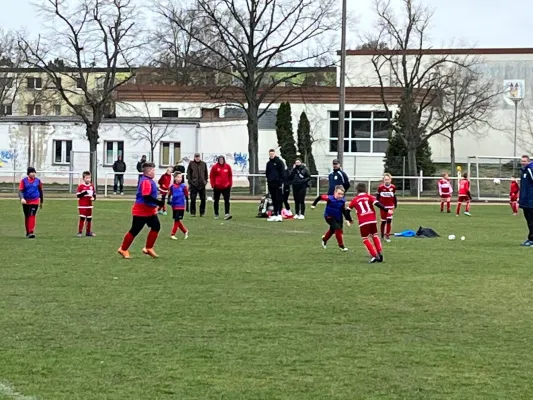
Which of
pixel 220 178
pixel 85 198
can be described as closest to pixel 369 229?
pixel 85 198

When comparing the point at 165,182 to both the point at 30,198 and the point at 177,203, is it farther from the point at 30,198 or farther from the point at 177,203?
Answer: the point at 177,203

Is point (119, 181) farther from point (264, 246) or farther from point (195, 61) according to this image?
point (264, 246)

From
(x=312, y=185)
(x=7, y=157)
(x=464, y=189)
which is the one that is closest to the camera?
(x=464, y=189)

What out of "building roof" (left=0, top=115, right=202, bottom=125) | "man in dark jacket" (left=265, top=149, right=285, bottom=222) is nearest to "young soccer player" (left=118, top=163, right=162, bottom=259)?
"man in dark jacket" (left=265, top=149, right=285, bottom=222)

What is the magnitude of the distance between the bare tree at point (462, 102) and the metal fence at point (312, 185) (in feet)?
18.3

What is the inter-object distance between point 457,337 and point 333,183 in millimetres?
14686

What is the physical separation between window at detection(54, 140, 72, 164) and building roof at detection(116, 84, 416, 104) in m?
7.08

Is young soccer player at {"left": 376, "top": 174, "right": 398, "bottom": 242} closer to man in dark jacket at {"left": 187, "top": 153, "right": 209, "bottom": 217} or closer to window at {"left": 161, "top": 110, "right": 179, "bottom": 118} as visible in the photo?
man in dark jacket at {"left": 187, "top": 153, "right": 209, "bottom": 217}

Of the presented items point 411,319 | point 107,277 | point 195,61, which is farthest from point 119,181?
point 411,319

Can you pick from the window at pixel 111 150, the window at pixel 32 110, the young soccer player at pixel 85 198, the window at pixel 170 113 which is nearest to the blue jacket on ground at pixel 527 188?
the young soccer player at pixel 85 198

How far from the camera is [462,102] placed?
55.1 meters

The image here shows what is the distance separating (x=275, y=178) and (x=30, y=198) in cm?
849

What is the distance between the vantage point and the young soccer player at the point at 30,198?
67.1ft

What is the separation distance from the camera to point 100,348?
830 cm
